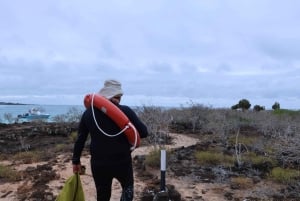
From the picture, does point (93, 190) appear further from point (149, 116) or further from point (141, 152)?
point (149, 116)

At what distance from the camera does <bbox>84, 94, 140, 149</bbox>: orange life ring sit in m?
4.96

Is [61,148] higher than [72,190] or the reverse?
the reverse

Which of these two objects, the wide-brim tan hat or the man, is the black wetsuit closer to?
the man

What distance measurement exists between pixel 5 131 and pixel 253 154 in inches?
422

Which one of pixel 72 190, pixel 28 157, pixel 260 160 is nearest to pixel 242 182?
pixel 260 160

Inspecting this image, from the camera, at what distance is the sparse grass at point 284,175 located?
9.11 m

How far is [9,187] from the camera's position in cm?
888

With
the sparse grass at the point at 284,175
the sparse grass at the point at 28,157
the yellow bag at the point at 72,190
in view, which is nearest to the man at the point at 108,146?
the yellow bag at the point at 72,190

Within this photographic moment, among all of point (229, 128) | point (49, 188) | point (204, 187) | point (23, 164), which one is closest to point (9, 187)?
point (49, 188)

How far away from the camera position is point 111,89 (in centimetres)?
526

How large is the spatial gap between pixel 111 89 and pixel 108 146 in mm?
659

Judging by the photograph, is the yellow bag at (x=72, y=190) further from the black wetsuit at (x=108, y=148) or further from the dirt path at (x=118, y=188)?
the dirt path at (x=118, y=188)

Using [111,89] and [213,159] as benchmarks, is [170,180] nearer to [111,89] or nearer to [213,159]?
[213,159]

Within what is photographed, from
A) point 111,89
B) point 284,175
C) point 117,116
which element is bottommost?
point 284,175
